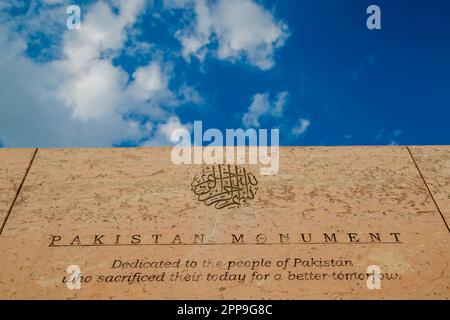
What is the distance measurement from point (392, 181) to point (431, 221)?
0.52m

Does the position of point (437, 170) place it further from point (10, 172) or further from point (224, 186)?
point (10, 172)

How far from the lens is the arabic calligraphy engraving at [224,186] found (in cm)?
378

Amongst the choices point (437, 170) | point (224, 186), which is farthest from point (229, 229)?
point (437, 170)

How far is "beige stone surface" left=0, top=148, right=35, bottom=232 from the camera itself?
3.76 m

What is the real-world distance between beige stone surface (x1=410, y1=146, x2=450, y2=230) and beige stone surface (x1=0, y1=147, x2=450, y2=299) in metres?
0.08

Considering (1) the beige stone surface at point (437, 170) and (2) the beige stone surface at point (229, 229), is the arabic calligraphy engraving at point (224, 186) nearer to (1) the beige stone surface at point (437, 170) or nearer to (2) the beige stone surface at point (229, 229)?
(2) the beige stone surface at point (229, 229)

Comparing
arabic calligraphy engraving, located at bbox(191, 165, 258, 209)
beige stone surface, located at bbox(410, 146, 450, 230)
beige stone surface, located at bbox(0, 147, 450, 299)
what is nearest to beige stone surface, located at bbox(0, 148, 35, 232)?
beige stone surface, located at bbox(0, 147, 450, 299)

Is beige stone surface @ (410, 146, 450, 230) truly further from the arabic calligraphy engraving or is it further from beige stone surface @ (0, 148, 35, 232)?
beige stone surface @ (0, 148, 35, 232)

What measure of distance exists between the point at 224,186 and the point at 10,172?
206cm

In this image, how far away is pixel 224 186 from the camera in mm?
3898

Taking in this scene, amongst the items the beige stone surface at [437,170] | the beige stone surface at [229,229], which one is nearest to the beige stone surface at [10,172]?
the beige stone surface at [229,229]
